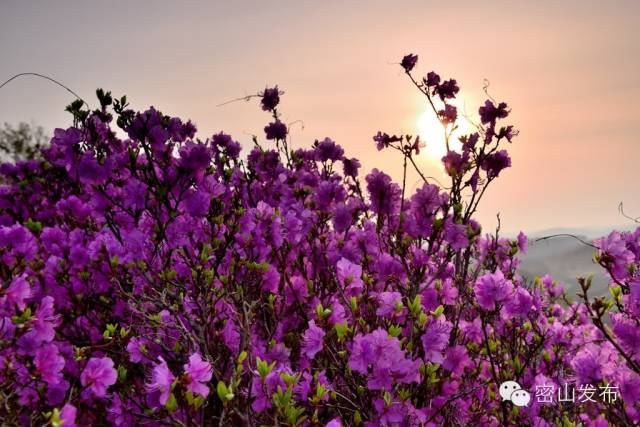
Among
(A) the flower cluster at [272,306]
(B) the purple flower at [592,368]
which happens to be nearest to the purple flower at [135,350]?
(A) the flower cluster at [272,306]

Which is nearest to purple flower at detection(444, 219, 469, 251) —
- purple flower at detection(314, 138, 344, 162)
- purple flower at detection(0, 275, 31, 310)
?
purple flower at detection(314, 138, 344, 162)

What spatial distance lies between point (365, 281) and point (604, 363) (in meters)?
1.43

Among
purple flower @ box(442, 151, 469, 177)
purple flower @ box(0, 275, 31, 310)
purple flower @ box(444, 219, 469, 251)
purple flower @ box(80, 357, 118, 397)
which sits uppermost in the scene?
purple flower @ box(442, 151, 469, 177)

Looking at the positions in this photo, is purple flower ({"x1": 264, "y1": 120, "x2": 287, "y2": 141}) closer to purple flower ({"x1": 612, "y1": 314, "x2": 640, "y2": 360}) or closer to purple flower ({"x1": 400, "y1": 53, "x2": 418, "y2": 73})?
purple flower ({"x1": 400, "y1": 53, "x2": 418, "y2": 73})

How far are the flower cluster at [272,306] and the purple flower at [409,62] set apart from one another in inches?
0.7

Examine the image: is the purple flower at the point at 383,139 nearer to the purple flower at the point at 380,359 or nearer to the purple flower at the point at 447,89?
the purple flower at the point at 447,89

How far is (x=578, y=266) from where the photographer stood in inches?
896

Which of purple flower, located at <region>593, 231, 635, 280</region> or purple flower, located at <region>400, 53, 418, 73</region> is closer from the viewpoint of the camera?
purple flower, located at <region>593, 231, 635, 280</region>

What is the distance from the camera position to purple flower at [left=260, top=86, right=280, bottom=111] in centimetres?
515

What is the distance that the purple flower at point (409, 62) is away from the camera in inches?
167

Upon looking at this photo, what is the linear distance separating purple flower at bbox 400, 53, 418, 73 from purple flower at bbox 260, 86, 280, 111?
150 cm

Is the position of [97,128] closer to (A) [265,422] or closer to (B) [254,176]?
(B) [254,176]

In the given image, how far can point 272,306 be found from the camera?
3.06 m

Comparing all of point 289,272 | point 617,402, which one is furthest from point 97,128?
point 617,402
